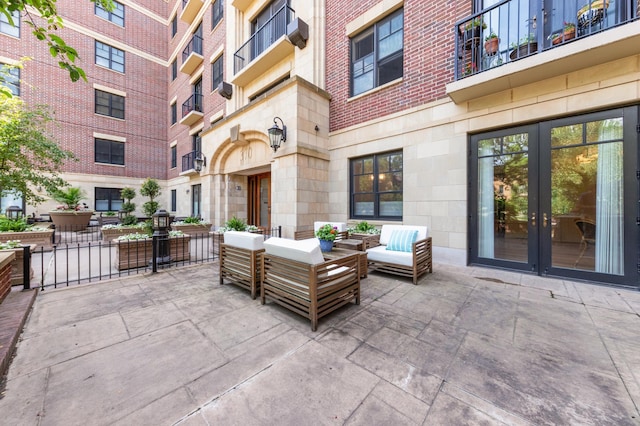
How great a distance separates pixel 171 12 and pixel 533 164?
24233mm

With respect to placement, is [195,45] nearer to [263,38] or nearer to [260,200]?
[263,38]

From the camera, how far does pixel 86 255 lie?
686cm

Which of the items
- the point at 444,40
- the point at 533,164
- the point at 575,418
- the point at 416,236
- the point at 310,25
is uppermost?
the point at 310,25

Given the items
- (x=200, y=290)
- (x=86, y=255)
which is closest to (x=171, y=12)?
(x=86, y=255)

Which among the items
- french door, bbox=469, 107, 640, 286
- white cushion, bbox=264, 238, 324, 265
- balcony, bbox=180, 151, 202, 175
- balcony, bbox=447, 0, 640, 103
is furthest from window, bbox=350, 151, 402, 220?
balcony, bbox=180, 151, 202, 175

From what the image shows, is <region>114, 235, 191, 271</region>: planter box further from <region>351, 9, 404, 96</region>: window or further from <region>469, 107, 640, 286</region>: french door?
<region>469, 107, 640, 286</region>: french door

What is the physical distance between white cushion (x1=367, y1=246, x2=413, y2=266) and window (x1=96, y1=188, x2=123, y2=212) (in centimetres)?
1817

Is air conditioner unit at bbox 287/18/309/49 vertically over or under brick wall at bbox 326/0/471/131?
over

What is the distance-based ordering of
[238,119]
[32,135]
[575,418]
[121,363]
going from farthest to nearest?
[238,119], [32,135], [121,363], [575,418]

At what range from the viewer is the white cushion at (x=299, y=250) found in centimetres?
297

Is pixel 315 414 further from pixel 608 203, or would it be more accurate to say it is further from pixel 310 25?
pixel 310 25

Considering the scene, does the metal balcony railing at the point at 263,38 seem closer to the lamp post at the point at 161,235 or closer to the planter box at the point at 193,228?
the planter box at the point at 193,228

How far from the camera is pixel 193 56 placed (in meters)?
13.8

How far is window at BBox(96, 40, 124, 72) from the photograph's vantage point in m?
15.7
